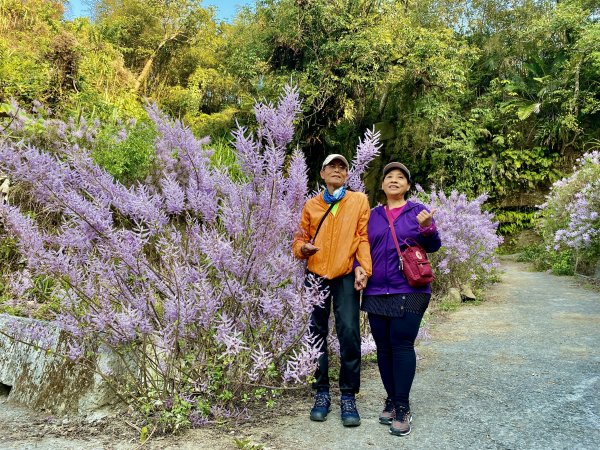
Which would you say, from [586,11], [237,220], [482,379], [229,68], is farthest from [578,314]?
[586,11]

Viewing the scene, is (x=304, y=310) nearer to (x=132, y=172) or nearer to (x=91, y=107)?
(x=132, y=172)

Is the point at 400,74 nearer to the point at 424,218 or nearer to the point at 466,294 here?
the point at 466,294

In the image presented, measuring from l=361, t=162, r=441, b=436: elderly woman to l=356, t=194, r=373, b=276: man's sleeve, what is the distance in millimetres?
47

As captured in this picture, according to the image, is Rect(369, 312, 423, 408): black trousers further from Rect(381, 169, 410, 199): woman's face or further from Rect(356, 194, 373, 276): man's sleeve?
Rect(381, 169, 410, 199): woman's face

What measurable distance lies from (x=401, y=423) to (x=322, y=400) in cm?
46

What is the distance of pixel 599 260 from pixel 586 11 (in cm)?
972

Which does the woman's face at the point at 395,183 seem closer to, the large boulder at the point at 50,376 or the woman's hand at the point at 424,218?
the woman's hand at the point at 424,218

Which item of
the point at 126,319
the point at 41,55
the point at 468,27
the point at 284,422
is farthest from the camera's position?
the point at 468,27

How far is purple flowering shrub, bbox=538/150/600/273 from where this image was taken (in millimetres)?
8453

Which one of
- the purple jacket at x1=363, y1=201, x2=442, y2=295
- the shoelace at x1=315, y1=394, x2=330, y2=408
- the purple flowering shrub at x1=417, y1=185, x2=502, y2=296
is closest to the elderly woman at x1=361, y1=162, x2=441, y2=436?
the purple jacket at x1=363, y1=201, x2=442, y2=295

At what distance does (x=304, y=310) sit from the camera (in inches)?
105

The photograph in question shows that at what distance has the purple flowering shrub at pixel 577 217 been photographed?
333 inches

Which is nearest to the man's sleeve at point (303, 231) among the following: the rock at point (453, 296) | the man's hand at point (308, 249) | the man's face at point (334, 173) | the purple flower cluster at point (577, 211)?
the man's hand at point (308, 249)

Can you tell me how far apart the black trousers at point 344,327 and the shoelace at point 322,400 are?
0.16 ft
